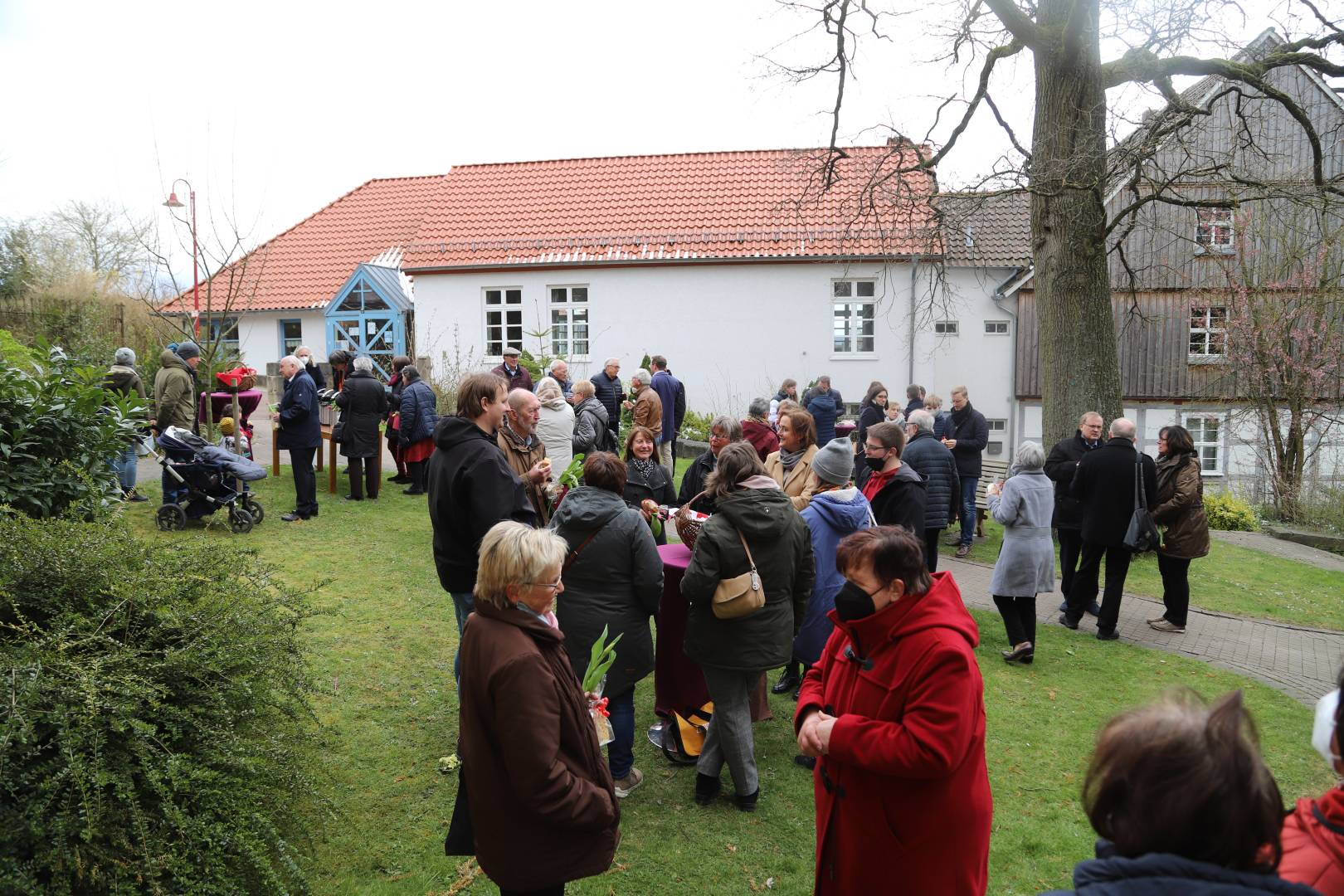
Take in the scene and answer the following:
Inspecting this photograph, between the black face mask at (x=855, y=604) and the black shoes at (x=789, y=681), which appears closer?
the black face mask at (x=855, y=604)

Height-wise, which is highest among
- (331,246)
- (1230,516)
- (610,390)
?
(331,246)

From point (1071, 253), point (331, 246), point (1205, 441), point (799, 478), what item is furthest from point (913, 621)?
point (331, 246)

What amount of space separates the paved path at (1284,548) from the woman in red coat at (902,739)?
12.9 meters

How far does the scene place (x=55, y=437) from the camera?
5.96 meters

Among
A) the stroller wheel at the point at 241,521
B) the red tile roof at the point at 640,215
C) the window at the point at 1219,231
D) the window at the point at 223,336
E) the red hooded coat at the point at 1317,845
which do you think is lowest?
the stroller wheel at the point at 241,521

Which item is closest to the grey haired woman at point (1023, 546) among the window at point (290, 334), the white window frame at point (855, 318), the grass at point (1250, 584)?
the grass at point (1250, 584)

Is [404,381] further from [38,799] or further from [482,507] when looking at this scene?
[38,799]

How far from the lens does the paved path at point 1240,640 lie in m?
7.61

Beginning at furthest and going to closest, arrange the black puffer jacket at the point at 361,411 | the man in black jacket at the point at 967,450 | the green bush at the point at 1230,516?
the green bush at the point at 1230,516 → the man in black jacket at the point at 967,450 → the black puffer jacket at the point at 361,411

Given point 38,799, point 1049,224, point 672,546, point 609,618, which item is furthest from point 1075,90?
point 38,799

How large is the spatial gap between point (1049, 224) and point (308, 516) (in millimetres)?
10208

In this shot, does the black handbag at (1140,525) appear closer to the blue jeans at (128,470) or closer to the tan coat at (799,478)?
the tan coat at (799,478)

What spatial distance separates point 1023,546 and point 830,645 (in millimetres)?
4233

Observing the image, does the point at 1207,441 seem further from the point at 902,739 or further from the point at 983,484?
the point at 902,739
